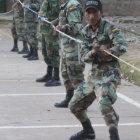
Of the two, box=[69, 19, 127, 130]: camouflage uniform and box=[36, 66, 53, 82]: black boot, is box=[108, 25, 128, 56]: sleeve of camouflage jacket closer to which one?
box=[69, 19, 127, 130]: camouflage uniform

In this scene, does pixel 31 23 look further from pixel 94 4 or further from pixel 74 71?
pixel 94 4

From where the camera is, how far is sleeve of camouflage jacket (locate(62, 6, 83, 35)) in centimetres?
662

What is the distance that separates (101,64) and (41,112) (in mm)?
2137

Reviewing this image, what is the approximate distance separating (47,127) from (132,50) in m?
7.08

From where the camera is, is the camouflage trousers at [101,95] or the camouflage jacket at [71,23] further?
the camouflage jacket at [71,23]

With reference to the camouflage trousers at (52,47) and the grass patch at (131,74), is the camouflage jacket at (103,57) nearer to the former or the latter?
the camouflage trousers at (52,47)

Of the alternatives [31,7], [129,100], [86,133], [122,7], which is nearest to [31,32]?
[31,7]

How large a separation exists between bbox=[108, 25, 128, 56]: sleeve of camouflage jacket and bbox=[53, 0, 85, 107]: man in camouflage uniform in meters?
1.83

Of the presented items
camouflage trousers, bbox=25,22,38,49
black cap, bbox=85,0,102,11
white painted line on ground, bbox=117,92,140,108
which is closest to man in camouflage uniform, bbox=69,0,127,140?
black cap, bbox=85,0,102,11

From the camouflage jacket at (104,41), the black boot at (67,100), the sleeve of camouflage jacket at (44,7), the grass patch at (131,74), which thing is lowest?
the grass patch at (131,74)

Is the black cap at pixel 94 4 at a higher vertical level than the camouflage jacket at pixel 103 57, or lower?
higher

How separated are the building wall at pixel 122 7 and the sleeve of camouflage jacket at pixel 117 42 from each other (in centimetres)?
1630

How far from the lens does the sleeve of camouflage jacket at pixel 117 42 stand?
15.6 ft

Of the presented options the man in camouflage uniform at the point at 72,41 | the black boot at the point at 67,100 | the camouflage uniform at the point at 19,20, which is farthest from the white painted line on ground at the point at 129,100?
the camouflage uniform at the point at 19,20
